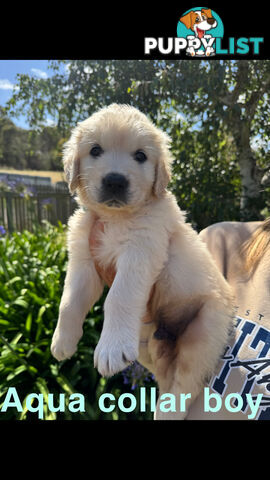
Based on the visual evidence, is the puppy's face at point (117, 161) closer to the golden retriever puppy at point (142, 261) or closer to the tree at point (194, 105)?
the golden retriever puppy at point (142, 261)

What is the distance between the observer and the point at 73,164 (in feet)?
5.83

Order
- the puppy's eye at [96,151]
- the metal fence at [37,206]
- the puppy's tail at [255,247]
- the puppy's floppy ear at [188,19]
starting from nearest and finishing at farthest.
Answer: the puppy's eye at [96,151], the puppy's tail at [255,247], the puppy's floppy ear at [188,19], the metal fence at [37,206]

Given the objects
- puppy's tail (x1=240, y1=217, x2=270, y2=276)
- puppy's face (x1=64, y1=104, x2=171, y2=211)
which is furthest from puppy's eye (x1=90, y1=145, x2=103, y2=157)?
puppy's tail (x1=240, y1=217, x2=270, y2=276)

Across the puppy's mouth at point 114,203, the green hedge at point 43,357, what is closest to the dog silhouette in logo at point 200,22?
the puppy's mouth at point 114,203

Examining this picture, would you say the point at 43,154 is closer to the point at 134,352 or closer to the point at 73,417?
the point at 73,417

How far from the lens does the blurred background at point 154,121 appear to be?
316 cm

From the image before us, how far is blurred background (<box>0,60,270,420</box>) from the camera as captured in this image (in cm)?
316

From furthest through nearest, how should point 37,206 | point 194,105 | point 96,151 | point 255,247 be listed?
point 37,206 → point 194,105 → point 255,247 → point 96,151

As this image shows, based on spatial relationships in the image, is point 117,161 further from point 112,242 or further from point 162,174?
point 112,242

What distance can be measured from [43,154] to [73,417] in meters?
4.25

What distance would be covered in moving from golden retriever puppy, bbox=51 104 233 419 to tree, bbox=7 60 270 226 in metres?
1.74

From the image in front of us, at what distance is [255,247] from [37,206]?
278 inches

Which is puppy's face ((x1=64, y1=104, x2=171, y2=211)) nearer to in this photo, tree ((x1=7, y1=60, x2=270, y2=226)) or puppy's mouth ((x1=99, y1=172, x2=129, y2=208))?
puppy's mouth ((x1=99, y1=172, x2=129, y2=208))

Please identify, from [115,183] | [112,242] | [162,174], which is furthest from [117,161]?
[112,242]
